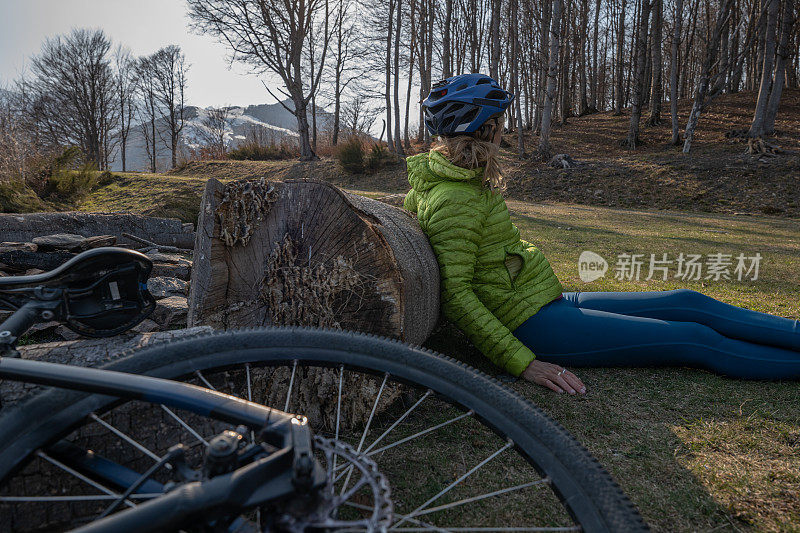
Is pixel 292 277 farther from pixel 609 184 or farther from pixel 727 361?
pixel 609 184

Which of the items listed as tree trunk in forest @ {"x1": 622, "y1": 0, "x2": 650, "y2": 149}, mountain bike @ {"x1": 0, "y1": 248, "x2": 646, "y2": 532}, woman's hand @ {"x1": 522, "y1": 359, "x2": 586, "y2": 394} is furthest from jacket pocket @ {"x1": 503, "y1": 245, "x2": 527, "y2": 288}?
tree trunk in forest @ {"x1": 622, "y1": 0, "x2": 650, "y2": 149}

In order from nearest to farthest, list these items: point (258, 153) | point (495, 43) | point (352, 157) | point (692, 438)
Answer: point (692, 438), point (495, 43), point (352, 157), point (258, 153)

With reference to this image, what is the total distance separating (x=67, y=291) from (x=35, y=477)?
1.55 feet

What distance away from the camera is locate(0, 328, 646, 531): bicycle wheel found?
37.2 inches

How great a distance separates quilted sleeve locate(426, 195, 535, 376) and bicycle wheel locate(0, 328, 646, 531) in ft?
1.86

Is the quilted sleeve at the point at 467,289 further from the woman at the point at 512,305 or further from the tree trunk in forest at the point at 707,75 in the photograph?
the tree trunk in forest at the point at 707,75

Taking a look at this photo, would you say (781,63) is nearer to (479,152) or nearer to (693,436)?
(479,152)

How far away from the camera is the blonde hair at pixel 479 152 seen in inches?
91.7

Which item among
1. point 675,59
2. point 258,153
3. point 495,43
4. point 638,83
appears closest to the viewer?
point 495,43

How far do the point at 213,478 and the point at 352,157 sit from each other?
59.2 feet

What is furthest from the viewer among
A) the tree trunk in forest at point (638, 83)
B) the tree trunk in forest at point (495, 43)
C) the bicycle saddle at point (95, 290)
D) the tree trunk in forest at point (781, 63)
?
the tree trunk in forest at point (638, 83)

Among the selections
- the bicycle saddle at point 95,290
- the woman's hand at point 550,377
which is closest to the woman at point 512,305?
the woman's hand at point 550,377

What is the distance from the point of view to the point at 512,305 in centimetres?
248

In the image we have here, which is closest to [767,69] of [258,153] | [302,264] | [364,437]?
[302,264]
